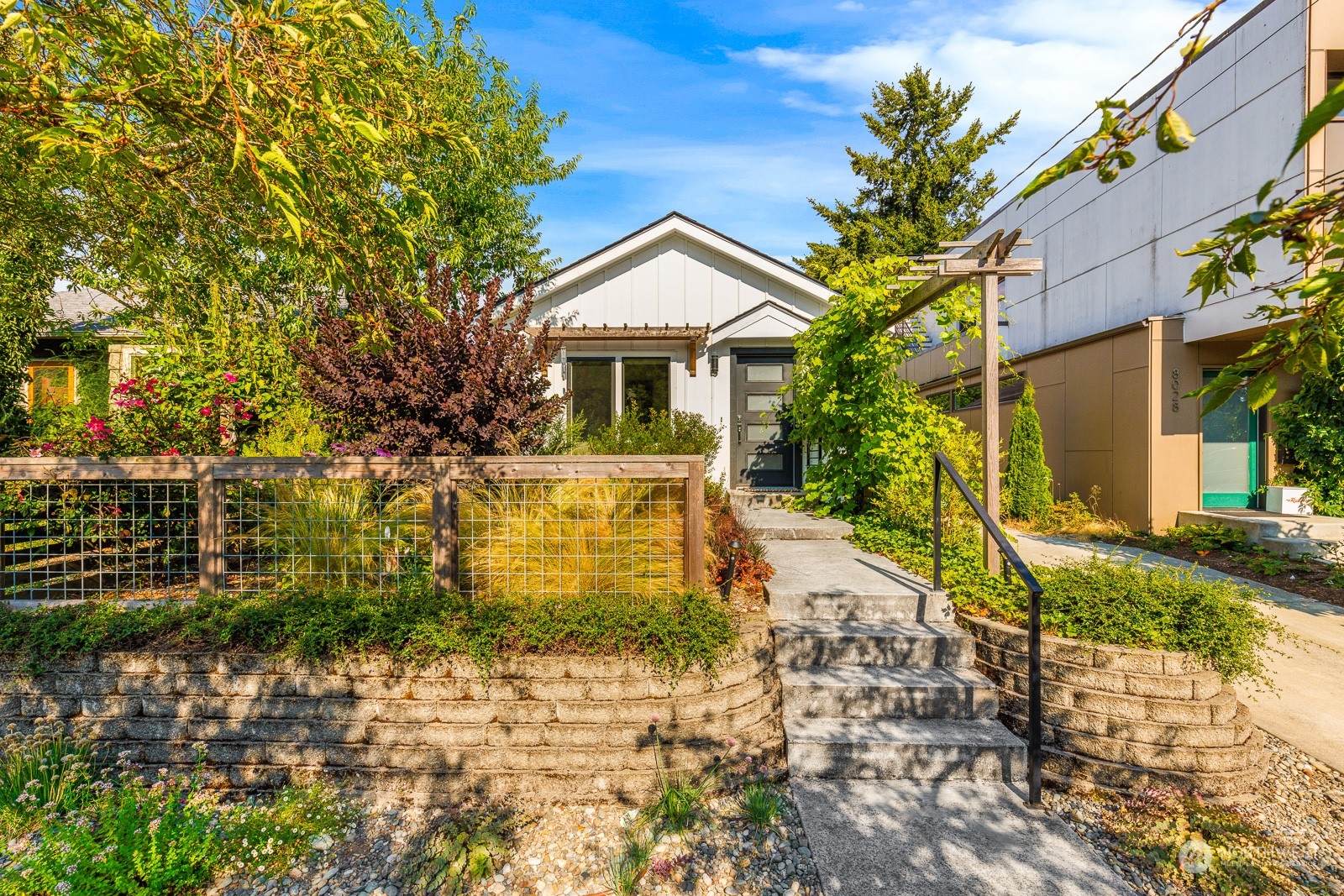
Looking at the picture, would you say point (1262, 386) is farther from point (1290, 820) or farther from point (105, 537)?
point (105, 537)

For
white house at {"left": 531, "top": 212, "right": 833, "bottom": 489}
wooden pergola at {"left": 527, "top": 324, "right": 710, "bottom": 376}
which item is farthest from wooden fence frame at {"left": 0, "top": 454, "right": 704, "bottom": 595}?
white house at {"left": 531, "top": 212, "right": 833, "bottom": 489}

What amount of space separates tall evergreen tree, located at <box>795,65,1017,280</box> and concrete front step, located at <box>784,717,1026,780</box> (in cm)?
1952

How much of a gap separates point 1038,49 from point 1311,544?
6.62 meters

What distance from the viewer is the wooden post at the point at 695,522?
156 inches

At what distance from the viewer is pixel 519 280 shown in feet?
37.7

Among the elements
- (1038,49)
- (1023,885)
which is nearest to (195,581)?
(1023,885)

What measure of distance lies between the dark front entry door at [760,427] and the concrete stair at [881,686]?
467 cm

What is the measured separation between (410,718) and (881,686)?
9.13 feet

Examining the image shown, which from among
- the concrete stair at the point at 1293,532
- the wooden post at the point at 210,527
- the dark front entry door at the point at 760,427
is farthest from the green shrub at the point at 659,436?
the concrete stair at the point at 1293,532

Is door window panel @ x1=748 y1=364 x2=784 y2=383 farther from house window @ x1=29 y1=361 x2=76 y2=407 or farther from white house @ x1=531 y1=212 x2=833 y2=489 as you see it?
house window @ x1=29 y1=361 x2=76 y2=407

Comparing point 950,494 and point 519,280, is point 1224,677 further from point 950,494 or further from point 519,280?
point 519,280

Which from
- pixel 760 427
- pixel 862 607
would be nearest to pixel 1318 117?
pixel 862 607

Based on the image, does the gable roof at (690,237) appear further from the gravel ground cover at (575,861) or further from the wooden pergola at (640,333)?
the gravel ground cover at (575,861)

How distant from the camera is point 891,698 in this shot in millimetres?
3541
